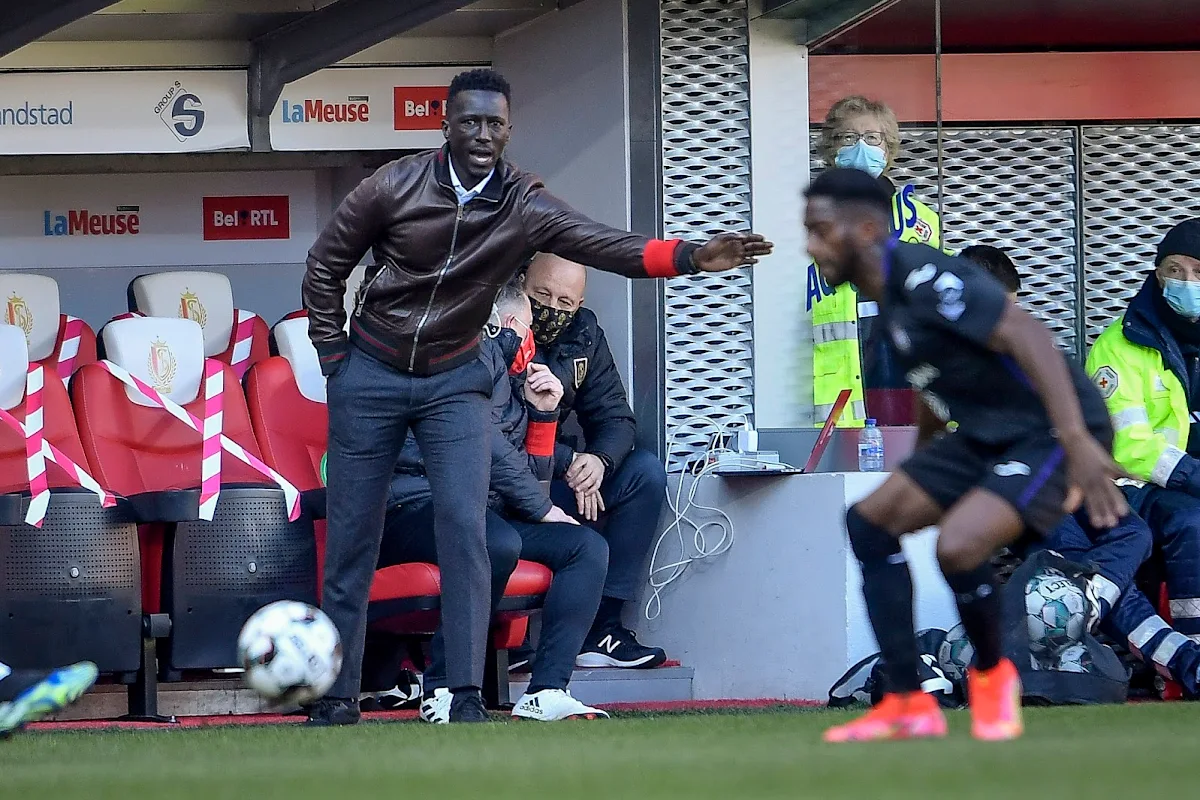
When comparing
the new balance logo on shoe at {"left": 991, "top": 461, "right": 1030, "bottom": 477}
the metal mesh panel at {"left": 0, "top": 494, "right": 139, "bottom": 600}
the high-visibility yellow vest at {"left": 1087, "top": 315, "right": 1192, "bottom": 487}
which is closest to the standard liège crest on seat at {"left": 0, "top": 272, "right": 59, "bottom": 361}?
the metal mesh panel at {"left": 0, "top": 494, "right": 139, "bottom": 600}

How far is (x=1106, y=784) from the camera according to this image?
10.6 feet

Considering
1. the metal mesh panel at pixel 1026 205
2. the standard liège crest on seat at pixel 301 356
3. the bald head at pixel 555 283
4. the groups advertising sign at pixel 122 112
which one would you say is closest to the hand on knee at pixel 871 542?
the bald head at pixel 555 283

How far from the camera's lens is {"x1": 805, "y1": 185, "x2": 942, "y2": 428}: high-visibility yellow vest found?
7.72 metres

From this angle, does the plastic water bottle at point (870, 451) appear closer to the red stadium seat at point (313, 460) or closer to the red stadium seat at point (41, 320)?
the red stadium seat at point (313, 460)

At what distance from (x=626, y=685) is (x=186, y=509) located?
6.46ft

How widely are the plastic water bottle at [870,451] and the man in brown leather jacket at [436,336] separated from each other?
5.98 ft

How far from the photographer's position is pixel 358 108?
9641 millimetres

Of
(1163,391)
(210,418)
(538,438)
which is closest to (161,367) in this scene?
(210,418)

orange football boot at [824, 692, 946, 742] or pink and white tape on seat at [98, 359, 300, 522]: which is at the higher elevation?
pink and white tape on seat at [98, 359, 300, 522]

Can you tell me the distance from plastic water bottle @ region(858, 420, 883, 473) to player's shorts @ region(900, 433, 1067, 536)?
2.64m

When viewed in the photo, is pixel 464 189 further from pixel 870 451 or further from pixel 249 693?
pixel 249 693

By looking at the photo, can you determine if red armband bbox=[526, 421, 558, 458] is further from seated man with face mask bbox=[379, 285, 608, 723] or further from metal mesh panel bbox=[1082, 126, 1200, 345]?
metal mesh panel bbox=[1082, 126, 1200, 345]

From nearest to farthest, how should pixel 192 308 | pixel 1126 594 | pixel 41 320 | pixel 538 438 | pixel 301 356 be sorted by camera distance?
pixel 1126 594, pixel 538 438, pixel 301 356, pixel 41 320, pixel 192 308

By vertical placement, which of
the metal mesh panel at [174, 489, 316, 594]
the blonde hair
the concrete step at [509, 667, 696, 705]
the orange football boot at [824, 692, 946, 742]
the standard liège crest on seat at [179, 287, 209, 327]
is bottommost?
the concrete step at [509, 667, 696, 705]
